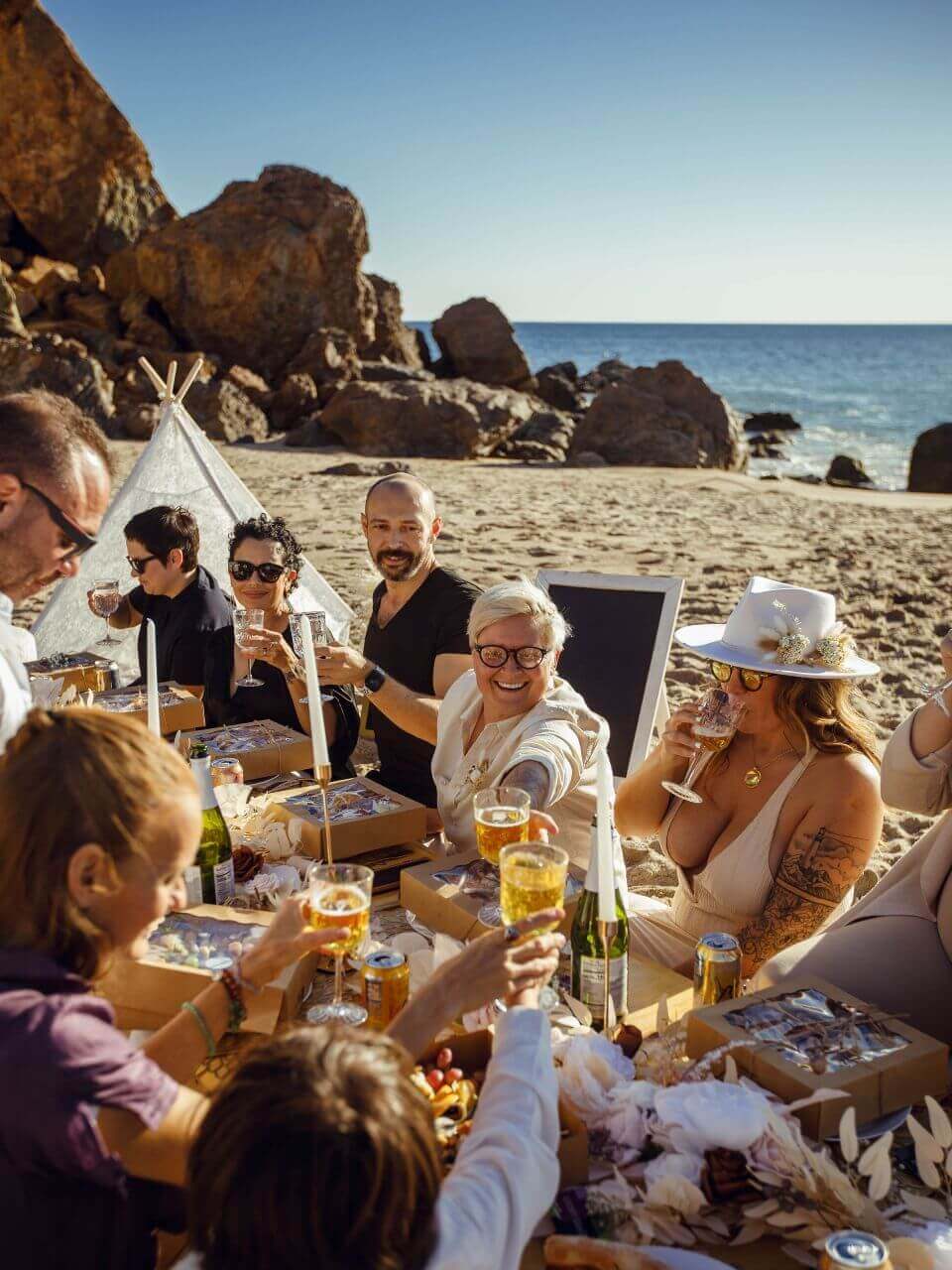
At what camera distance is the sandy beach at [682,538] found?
29.4ft

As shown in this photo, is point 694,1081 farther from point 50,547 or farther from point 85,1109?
point 50,547

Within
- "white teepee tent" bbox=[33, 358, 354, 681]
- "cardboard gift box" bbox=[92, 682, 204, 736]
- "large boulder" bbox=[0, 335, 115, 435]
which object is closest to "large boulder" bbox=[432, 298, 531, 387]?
"large boulder" bbox=[0, 335, 115, 435]

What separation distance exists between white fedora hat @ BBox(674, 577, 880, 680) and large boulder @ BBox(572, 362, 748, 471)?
18114 millimetres

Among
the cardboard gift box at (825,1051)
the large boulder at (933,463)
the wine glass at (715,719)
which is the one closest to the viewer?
the cardboard gift box at (825,1051)

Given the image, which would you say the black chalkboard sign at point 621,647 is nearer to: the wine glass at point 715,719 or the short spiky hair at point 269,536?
the short spiky hair at point 269,536

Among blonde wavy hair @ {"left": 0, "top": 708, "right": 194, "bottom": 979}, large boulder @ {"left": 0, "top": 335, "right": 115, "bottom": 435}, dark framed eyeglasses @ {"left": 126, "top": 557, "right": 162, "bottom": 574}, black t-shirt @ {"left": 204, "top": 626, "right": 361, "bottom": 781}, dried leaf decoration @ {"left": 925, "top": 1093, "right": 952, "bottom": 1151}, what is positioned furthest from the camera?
large boulder @ {"left": 0, "top": 335, "right": 115, "bottom": 435}

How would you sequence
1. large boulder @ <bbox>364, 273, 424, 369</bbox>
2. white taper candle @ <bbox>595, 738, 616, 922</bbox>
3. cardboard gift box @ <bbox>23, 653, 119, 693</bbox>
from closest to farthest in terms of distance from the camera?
white taper candle @ <bbox>595, 738, 616, 922</bbox> < cardboard gift box @ <bbox>23, 653, 119, 693</bbox> < large boulder @ <bbox>364, 273, 424, 369</bbox>

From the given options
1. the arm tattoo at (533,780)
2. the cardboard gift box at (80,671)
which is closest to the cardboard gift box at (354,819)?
the arm tattoo at (533,780)

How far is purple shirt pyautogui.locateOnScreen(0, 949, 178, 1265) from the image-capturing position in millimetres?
1563

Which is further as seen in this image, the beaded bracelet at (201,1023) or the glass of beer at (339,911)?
the glass of beer at (339,911)

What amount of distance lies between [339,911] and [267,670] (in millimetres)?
3134

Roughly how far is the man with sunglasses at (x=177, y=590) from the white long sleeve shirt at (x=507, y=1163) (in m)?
4.19

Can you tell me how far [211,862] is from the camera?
9.78ft

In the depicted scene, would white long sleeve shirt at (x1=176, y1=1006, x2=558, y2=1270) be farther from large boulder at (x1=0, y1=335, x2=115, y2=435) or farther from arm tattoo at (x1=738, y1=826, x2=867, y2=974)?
large boulder at (x1=0, y1=335, x2=115, y2=435)
